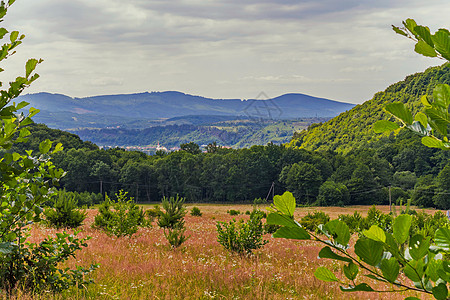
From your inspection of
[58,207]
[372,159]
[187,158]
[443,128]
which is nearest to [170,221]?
[58,207]

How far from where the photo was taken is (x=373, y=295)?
261 inches

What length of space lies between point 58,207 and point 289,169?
267 feet

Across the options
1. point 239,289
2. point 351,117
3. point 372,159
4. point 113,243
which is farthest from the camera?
point 351,117

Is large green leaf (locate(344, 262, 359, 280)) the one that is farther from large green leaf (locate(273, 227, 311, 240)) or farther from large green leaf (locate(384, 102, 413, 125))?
large green leaf (locate(384, 102, 413, 125))

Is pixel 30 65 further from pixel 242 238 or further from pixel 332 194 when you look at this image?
pixel 332 194

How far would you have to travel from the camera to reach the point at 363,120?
5374 inches

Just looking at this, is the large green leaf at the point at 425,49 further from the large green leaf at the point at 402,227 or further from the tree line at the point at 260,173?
the tree line at the point at 260,173

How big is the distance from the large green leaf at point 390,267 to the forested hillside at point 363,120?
125147 mm

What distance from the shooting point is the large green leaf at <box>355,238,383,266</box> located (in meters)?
1.04

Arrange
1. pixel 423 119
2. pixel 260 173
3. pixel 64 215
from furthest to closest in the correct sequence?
pixel 260 173
pixel 64 215
pixel 423 119

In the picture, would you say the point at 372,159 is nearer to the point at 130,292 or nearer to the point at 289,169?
the point at 289,169

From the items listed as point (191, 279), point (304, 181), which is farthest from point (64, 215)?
point (304, 181)

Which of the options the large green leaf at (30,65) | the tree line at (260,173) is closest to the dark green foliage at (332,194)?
the tree line at (260,173)

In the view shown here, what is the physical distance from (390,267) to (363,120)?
145 meters
